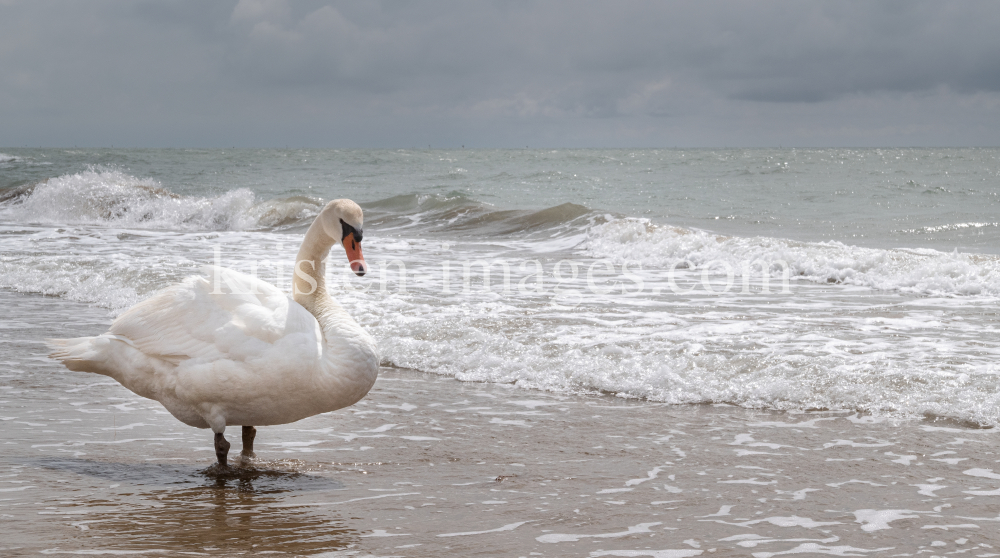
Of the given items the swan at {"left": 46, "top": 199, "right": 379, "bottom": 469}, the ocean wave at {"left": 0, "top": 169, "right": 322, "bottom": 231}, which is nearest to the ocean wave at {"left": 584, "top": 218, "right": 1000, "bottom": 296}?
the swan at {"left": 46, "top": 199, "right": 379, "bottom": 469}

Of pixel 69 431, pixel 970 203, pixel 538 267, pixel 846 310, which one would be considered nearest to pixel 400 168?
pixel 970 203

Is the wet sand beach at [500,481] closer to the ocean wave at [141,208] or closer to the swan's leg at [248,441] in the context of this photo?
the swan's leg at [248,441]

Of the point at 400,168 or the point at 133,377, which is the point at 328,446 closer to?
the point at 133,377

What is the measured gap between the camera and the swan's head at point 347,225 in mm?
4801

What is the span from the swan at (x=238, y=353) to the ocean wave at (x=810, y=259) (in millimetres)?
8570

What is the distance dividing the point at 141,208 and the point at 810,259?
20053 millimetres

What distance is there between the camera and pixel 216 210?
85.4 feet

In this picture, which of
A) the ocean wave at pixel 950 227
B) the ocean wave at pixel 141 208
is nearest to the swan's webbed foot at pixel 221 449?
the ocean wave at pixel 950 227

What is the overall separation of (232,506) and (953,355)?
5.56 meters

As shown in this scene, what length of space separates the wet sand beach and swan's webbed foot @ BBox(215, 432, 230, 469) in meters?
0.12

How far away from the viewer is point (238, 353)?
4.39 m

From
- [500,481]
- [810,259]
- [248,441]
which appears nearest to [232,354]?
[248,441]

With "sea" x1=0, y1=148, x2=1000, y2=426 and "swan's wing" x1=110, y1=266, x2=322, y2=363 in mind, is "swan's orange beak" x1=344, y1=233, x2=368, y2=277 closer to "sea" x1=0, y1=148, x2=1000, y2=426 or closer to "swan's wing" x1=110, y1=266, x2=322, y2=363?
"swan's wing" x1=110, y1=266, x2=322, y2=363

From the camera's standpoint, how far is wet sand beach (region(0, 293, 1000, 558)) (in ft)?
12.2
